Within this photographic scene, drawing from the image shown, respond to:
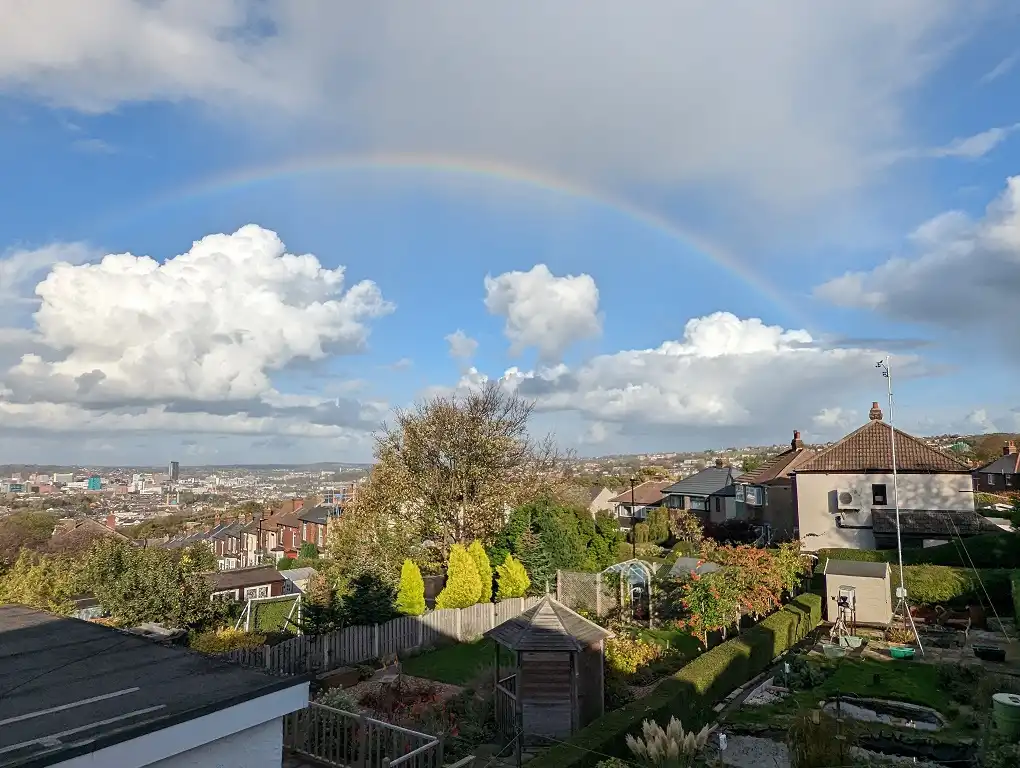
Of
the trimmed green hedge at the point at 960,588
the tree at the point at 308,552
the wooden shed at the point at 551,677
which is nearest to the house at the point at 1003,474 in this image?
the trimmed green hedge at the point at 960,588

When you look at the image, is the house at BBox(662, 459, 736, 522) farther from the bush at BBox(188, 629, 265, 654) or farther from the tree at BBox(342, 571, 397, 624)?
the bush at BBox(188, 629, 265, 654)

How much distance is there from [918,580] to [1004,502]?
32.2m

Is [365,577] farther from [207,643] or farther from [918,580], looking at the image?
[918,580]

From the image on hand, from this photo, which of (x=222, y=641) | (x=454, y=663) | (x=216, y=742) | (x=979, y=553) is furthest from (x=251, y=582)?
(x=979, y=553)

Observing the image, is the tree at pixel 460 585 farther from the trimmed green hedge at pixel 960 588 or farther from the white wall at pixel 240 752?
the white wall at pixel 240 752

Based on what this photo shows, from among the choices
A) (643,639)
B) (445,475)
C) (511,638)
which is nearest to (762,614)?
(643,639)

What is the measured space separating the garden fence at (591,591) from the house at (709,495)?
26.4 metres

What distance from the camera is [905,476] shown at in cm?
3284

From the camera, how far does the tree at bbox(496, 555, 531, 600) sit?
25.4 meters

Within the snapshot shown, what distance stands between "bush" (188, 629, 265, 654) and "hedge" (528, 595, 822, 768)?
10.4 m

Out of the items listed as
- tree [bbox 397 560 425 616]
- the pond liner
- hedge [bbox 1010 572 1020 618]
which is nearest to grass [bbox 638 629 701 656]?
the pond liner

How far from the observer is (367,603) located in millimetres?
19375

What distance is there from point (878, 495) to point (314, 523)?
58.0m

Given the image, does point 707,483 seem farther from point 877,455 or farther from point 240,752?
point 240,752
